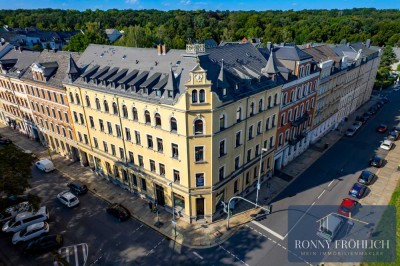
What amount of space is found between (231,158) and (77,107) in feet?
96.6

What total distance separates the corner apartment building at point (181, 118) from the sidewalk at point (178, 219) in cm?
157

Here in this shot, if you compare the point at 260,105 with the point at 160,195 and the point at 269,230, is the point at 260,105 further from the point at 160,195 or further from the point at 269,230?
the point at 160,195

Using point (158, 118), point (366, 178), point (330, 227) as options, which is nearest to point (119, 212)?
point (158, 118)

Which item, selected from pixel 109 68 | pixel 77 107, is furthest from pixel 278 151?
pixel 77 107

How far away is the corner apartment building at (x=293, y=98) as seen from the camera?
4394cm

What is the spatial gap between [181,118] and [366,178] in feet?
121

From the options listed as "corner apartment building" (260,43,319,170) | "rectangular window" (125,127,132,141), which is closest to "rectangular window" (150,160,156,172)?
"rectangular window" (125,127,132,141)

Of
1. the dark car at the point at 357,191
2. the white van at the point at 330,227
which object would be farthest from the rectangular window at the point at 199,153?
the dark car at the point at 357,191

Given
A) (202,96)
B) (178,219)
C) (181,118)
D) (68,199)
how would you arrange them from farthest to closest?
1. (68,199)
2. (178,219)
3. (181,118)
4. (202,96)

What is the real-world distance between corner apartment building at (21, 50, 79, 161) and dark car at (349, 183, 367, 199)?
52.4m

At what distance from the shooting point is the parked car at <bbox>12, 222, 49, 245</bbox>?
3347 cm

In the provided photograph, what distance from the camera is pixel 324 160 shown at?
175ft

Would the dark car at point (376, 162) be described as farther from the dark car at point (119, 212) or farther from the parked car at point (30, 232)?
the parked car at point (30, 232)

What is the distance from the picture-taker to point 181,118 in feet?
100
